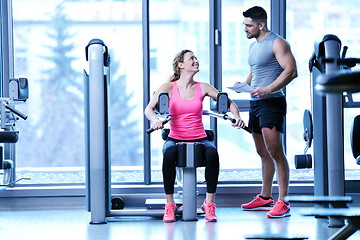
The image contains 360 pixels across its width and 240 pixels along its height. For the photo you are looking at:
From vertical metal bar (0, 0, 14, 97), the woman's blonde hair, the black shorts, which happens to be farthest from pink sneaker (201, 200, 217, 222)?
vertical metal bar (0, 0, 14, 97)

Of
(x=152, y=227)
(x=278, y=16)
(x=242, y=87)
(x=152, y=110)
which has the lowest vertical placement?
(x=152, y=227)

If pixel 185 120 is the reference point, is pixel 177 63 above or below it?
above

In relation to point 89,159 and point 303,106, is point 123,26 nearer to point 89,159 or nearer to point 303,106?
point 89,159

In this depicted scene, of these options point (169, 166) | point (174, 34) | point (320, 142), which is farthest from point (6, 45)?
point (320, 142)

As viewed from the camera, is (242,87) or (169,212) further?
(169,212)

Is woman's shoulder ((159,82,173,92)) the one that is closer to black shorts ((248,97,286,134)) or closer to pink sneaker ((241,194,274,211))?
Answer: black shorts ((248,97,286,134))

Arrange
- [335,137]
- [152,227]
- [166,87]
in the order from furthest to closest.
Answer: [166,87] < [152,227] < [335,137]

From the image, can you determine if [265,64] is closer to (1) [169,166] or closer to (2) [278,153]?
(2) [278,153]

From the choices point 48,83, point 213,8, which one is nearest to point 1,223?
point 48,83

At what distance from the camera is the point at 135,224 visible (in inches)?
170

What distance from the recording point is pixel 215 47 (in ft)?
17.2

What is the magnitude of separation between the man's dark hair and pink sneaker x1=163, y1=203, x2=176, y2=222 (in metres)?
1.42

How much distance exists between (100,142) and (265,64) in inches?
50.1

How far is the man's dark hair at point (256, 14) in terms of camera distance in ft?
14.5
